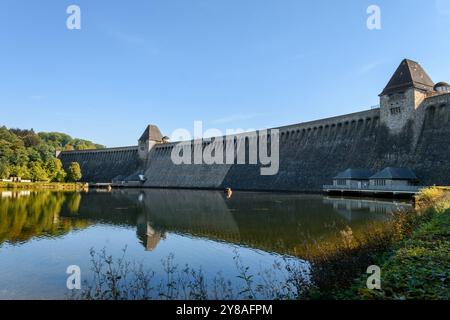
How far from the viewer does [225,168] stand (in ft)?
216

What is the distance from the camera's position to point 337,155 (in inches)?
1861

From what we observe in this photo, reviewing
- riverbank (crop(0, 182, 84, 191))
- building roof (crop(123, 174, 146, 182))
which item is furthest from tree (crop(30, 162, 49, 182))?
building roof (crop(123, 174, 146, 182))

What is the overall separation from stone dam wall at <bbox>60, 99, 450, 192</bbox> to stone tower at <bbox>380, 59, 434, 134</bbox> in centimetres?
90

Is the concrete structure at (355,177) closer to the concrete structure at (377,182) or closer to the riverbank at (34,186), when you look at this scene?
the concrete structure at (377,182)

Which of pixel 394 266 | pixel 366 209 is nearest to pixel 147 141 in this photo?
pixel 366 209

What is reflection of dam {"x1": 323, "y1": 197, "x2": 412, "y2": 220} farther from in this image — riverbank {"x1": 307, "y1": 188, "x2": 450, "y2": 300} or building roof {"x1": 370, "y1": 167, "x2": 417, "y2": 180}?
building roof {"x1": 370, "y1": 167, "x2": 417, "y2": 180}

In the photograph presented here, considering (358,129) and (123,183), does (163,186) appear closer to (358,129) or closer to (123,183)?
(123,183)

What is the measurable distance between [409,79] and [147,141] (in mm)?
60567

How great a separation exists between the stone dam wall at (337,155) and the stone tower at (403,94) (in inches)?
35.3

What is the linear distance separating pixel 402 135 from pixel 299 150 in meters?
16.4

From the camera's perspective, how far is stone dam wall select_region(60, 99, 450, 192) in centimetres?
3681
